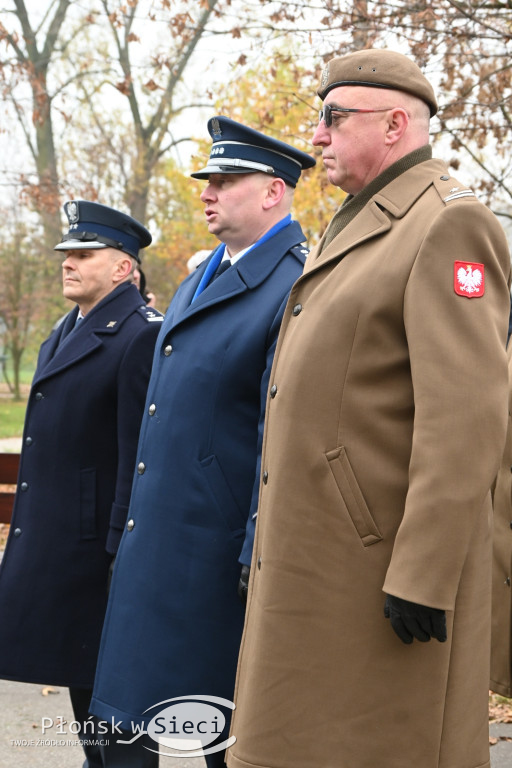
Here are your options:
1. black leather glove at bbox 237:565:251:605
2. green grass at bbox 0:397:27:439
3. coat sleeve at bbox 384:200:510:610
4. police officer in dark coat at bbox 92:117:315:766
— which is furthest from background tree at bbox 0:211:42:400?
coat sleeve at bbox 384:200:510:610

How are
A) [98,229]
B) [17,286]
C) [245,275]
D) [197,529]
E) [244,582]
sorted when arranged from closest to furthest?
1. [244,582]
2. [197,529]
3. [245,275]
4. [98,229]
5. [17,286]

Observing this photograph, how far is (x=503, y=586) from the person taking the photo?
136 inches

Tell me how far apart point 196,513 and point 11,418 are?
18518 mm

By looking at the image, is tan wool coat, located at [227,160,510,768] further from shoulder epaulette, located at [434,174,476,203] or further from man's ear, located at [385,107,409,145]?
man's ear, located at [385,107,409,145]

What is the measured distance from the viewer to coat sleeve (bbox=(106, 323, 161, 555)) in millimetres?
3646

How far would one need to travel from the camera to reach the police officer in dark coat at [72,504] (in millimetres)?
3783

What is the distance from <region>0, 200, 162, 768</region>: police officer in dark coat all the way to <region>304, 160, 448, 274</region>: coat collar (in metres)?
1.43

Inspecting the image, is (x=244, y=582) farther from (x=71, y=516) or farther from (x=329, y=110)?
(x=329, y=110)

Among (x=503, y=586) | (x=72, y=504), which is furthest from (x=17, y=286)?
(x=503, y=586)

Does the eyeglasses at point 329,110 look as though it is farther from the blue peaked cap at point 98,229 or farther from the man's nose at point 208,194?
the blue peaked cap at point 98,229

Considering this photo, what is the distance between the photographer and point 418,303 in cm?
230

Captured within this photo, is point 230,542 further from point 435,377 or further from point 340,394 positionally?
point 435,377

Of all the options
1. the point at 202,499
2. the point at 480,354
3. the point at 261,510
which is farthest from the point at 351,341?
the point at 202,499

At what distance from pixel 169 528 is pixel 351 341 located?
1013 mm
